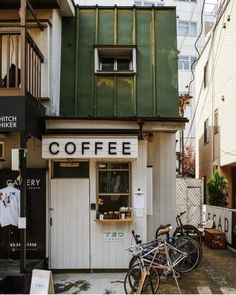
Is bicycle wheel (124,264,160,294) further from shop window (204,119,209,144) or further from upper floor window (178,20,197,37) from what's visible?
upper floor window (178,20,197,37)

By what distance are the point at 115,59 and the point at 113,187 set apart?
407 cm

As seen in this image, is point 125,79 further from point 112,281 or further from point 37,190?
point 112,281

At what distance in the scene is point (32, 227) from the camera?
9.87 meters

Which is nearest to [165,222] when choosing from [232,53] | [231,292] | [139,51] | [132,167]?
[132,167]

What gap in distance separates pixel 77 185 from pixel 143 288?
2810 millimetres

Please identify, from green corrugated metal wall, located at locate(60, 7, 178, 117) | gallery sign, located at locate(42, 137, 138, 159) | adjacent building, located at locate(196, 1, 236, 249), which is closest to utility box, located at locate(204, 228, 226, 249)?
adjacent building, located at locate(196, 1, 236, 249)

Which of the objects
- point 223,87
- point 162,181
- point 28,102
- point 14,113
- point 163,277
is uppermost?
point 223,87

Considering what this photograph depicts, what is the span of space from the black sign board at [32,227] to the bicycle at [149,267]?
7.63ft

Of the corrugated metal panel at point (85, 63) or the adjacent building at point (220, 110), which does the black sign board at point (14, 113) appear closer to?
the corrugated metal panel at point (85, 63)

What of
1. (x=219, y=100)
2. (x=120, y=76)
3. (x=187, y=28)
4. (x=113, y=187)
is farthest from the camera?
(x=187, y=28)

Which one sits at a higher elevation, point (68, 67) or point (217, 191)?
point (68, 67)

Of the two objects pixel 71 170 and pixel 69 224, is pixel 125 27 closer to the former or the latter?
pixel 71 170

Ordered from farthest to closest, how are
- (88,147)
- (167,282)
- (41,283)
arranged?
(88,147) → (167,282) → (41,283)

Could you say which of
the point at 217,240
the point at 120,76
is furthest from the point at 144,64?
the point at 217,240
